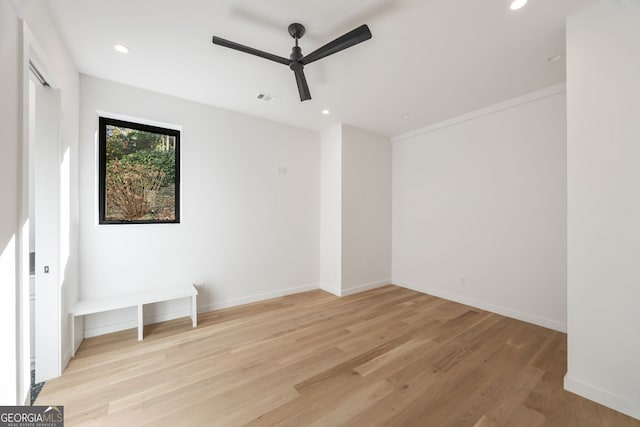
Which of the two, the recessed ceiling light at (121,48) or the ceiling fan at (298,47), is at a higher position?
the recessed ceiling light at (121,48)

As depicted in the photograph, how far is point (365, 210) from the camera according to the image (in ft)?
14.1

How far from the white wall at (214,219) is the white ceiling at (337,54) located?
34 cm

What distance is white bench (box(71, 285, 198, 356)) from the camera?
2.37 m

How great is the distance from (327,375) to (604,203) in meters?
2.36

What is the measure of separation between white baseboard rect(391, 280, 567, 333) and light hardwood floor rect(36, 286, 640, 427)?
0.39ft

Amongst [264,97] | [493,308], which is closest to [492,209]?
[493,308]

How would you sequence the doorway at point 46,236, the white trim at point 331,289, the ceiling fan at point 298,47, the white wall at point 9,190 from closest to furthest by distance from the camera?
1. the white wall at point 9,190
2. the ceiling fan at point 298,47
3. the doorway at point 46,236
4. the white trim at point 331,289

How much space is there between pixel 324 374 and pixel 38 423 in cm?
182

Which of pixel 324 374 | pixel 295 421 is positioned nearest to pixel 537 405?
pixel 324 374

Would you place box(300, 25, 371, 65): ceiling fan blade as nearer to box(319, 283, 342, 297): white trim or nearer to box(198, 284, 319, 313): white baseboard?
box(198, 284, 319, 313): white baseboard

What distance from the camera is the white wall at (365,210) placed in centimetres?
405

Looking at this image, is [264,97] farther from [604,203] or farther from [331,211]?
[604,203]

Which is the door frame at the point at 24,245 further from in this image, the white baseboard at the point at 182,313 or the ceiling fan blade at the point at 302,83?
the ceiling fan blade at the point at 302,83

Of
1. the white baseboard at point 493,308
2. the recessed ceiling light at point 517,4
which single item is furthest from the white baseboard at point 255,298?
the recessed ceiling light at point 517,4
